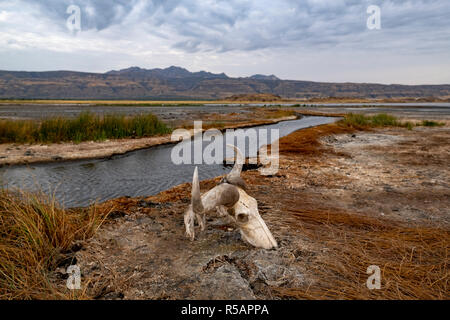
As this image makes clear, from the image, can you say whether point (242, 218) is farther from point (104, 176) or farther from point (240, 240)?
point (104, 176)

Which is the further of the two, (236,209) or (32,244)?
(236,209)

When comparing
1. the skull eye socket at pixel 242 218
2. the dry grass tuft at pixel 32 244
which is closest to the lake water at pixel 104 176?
the dry grass tuft at pixel 32 244

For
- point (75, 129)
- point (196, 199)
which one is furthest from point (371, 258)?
point (75, 129)

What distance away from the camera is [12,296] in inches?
99.9

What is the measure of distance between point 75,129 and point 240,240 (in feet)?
50.3

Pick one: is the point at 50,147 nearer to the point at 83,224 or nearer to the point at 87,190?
the point at 87,190

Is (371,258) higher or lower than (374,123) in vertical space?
lower

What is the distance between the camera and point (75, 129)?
51.8ft

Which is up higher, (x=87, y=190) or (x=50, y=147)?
(x=50, y=147)

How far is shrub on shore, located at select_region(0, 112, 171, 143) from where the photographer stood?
14469 millimetres

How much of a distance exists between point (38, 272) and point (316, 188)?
6.10 metres

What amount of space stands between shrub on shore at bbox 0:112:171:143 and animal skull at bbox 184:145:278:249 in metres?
14.2
